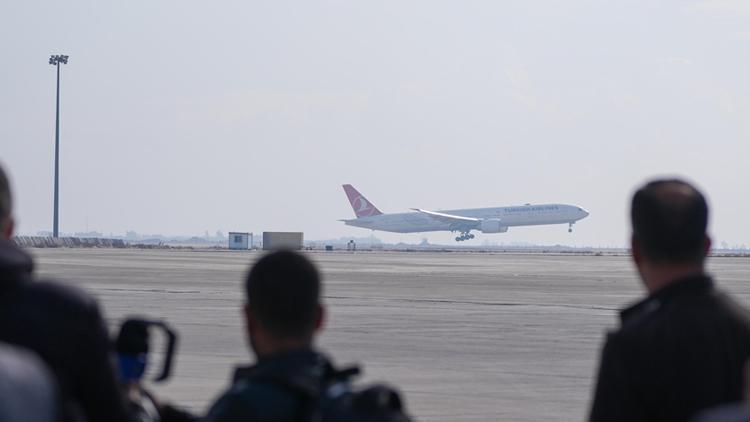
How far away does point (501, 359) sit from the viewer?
18.5 metres

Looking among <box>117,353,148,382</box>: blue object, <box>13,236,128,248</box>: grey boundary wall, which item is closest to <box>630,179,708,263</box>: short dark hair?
<box>117,353,148,382</box>: blue object

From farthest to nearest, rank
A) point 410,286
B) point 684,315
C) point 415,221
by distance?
point 415,221, point 410,286, point 684,315

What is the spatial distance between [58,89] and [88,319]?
361 ft

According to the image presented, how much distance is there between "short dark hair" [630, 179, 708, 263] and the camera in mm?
5168

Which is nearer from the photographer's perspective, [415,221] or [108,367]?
[108,367]

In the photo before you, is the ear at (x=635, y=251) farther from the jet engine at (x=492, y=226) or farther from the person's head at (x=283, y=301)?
the jet engine at (x=492, y=226)

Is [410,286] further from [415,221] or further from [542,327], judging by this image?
[415,221]

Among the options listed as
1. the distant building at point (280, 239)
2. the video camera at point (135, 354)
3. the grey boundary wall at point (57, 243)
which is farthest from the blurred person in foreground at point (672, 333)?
the distant building at point (280, 239)

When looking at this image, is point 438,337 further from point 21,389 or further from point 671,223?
point 21,389

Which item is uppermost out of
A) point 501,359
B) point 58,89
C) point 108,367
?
point 58,89

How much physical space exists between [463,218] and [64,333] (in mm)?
166161

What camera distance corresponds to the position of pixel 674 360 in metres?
5.01

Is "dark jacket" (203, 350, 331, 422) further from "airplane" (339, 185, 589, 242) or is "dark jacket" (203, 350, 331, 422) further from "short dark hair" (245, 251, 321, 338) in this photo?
"airplane" (339, 185, 589, 242)

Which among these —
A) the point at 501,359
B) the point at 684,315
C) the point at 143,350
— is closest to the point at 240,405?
the point at 143,350
